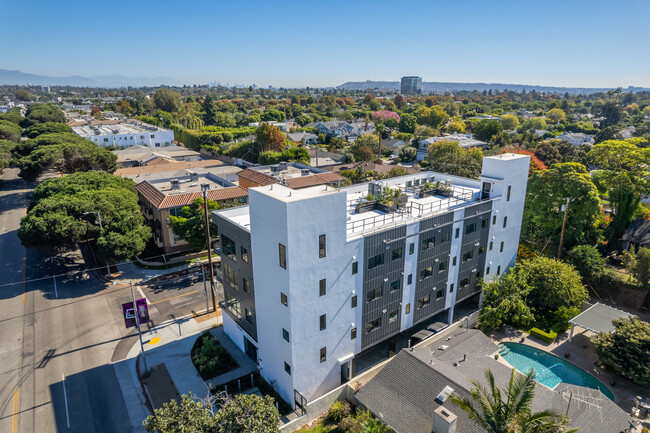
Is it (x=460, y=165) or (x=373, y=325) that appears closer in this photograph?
(x=373, y=325)

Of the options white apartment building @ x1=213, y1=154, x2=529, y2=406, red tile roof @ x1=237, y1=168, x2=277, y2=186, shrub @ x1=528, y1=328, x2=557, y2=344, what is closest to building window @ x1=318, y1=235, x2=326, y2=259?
white apartment building @ x1=213, y1=154, x2=529, y2=406

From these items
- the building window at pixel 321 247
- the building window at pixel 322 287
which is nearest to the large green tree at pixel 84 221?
the building window at pixel 322 287

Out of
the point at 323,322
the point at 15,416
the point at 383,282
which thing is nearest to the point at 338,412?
the point at 323,322

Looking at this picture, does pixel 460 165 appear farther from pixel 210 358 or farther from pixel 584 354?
pixel 210 358

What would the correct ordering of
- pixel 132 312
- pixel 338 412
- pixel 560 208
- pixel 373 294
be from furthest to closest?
pixel 560 208 → pixel 132 312 → pixel 373 294 → pixel 338 412

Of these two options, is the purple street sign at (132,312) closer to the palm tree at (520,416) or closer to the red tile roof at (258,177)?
the palm tree at (520,416)

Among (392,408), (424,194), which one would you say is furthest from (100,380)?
(424,194)

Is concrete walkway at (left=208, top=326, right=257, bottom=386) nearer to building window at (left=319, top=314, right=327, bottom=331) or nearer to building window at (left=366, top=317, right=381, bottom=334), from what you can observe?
building window at (left=319, top=314, right=327, bottom=331)
